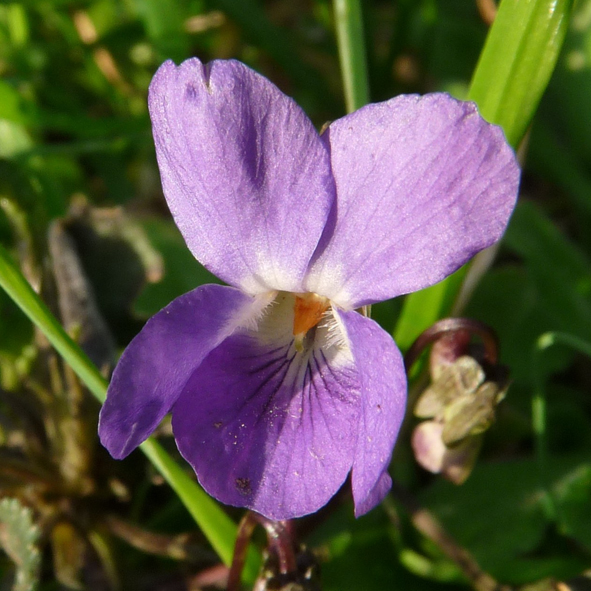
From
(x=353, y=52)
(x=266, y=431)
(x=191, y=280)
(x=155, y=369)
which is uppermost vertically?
(x=353, y=52)

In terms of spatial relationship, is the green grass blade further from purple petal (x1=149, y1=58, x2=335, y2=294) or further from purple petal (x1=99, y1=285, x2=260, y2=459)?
purple petal (x1=99, y1=285, x2=260, y2=459)

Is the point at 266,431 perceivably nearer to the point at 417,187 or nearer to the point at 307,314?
the point at 307,314

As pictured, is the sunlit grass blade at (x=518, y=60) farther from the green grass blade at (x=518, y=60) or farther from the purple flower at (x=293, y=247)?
the purple flower at (x=293, y=247)

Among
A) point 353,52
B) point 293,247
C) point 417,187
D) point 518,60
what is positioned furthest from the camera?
point 353,52

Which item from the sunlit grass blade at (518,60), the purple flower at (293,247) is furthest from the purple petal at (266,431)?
the sunlit grass blade at (518,60)

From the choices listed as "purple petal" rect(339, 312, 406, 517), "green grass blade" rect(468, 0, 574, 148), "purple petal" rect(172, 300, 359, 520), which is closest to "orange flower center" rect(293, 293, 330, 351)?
"purple petal" rect(172, 300, 359, 520)

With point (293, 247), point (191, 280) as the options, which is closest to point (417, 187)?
point (293, 247)

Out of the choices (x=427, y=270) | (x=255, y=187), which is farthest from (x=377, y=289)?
(x=255, y=187)
